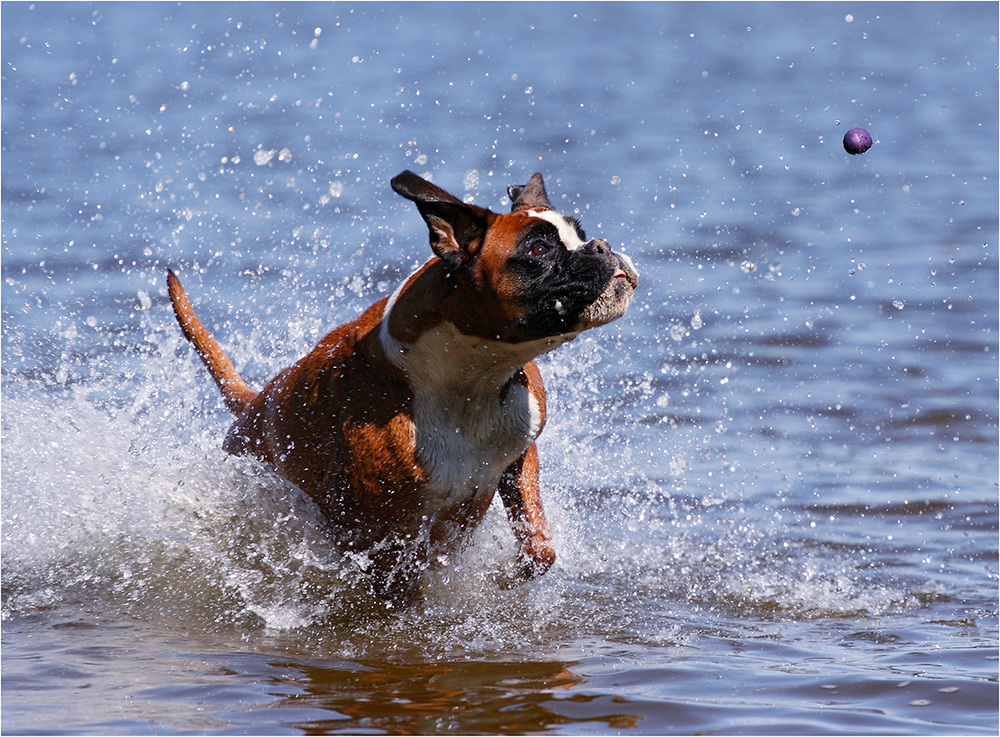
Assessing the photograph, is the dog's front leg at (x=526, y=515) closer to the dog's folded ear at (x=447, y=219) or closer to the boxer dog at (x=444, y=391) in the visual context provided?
the boxer dog at (x=444, y=391)

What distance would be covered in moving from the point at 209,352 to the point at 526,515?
1684 millimetres

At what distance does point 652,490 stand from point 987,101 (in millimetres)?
11429

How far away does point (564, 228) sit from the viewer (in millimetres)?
3861

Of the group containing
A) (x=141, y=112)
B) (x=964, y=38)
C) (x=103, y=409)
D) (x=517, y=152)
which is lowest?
(x=103, y=409)

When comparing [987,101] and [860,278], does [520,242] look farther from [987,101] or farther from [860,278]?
[987,101]

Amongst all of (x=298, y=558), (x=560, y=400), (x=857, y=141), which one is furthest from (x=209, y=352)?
(x=857, y=141)

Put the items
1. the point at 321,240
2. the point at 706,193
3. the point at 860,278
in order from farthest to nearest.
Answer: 1. the point at 706,193
2. the point at 321,240
3. the point at 860,278

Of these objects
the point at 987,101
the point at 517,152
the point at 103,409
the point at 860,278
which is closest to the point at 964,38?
the point at 987,101

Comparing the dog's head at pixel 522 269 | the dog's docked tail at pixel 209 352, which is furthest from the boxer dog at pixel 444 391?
the dog's docked tail at pixel 209 352

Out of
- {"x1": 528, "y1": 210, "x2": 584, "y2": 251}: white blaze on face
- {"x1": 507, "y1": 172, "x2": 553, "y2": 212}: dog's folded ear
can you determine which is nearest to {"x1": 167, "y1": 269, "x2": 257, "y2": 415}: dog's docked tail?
{"x1": 507, "y1": 172, "x2": 553, "y2": 212}: dog's folded ear

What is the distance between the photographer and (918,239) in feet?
34.6

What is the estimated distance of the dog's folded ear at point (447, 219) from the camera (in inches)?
149

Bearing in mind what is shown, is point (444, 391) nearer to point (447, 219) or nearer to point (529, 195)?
point (447, 219)

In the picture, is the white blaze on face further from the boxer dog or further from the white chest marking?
Answer: the white chest marking
